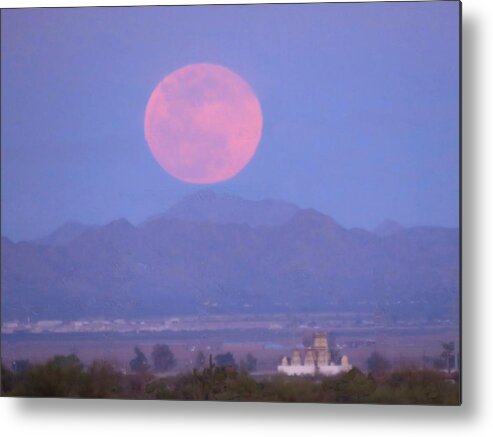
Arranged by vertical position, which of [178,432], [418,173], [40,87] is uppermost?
[40,87]

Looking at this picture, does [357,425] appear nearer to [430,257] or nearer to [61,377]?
[430,257]

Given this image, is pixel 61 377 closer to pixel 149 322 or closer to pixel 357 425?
pixel 149 322

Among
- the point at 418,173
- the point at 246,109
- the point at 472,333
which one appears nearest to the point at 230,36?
the point at 246,109

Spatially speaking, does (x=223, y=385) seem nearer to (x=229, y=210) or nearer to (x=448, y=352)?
(x=229, y=210)

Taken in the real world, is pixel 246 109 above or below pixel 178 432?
above

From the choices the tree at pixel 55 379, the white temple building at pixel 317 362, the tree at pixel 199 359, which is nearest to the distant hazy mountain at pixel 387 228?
the white temple building at pixel 317 362

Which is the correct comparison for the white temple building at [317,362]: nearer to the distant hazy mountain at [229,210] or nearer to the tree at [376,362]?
the tree at [376,362]
